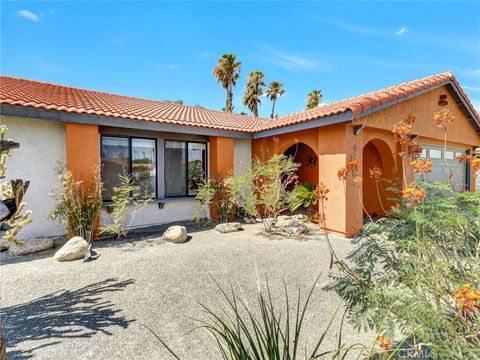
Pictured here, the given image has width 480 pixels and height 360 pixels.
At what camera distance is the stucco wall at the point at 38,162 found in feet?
24.3

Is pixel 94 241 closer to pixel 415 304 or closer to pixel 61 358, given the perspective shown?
pixel 61 358

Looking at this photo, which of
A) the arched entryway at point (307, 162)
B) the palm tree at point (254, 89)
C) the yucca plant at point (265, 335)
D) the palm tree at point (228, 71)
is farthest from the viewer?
the palm tree at point (254, 89)

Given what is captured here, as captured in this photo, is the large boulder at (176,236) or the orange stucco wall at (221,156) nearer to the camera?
the large boulder at (176,236)

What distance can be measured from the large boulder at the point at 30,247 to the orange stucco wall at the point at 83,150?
2030 mm

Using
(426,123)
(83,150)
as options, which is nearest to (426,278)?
(83,150)

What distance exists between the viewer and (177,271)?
5.55m

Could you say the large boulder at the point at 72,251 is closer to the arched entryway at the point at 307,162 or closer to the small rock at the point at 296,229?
the small rock at the point at 296,229

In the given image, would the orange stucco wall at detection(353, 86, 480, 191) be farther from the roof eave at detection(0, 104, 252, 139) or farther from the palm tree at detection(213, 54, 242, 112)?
the palm tree at detection(213, 54, 242, 112)

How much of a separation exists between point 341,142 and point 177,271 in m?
6.77

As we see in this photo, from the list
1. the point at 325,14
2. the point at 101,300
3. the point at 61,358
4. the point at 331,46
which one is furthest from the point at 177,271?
the point at 331,46

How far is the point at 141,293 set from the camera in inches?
179

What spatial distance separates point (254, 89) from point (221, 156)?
2399 centimetres

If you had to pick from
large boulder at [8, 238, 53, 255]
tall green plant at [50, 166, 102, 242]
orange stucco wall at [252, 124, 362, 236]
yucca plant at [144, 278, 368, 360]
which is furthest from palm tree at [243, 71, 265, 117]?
yucca plant at [144, 278, 368, 360]

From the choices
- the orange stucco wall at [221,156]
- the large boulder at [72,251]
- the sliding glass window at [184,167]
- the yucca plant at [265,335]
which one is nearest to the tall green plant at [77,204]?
the large boulder at [72,251]
